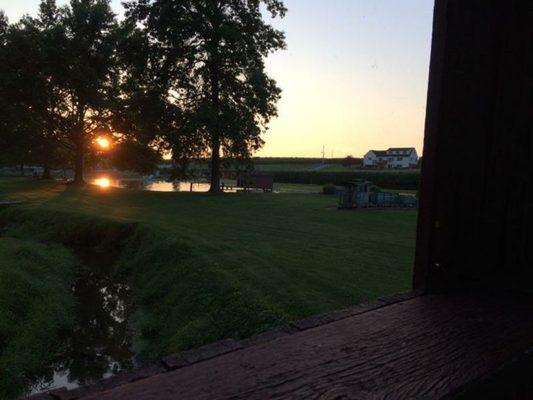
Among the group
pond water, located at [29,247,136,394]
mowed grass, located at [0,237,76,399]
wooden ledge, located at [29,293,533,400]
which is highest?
wooden ledge, located at [29,293,533,400]

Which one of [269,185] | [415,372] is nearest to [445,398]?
[415,372]

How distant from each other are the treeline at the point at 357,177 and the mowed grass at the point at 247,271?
36428 millimetres

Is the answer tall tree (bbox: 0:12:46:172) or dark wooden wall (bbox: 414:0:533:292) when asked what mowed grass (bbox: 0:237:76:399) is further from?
tall tree (bbox: 0:12:46:172)

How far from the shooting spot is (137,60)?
33094 mm

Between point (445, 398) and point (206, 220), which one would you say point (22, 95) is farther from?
point (445, 398)

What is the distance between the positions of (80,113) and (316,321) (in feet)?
141

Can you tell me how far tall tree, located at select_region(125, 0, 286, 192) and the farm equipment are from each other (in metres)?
9.66

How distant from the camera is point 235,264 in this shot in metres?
10.4

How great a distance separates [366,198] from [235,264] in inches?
718

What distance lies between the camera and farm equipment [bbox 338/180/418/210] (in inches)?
1043

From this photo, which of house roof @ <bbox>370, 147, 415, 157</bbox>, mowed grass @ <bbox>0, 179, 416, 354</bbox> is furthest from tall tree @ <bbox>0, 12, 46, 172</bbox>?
house roof @ <bbox>370, 147, 415, 157</bbox>

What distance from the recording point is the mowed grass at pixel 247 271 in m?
7.50

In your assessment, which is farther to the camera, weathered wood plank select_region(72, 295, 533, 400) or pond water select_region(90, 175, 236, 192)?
pond water select_region(90, 175, 236, 192)

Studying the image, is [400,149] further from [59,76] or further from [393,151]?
[59,76]
